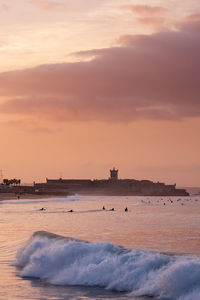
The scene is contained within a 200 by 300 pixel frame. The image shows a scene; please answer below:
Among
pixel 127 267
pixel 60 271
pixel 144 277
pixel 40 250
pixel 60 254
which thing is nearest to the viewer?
pixel 144 277

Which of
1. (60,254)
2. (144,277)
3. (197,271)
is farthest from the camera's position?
(60,254)

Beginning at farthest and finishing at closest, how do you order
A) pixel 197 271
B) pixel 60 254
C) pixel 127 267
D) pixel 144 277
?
pixel 60 254 → pixel 127 267 → pixel 144 277 → pixel 197 271

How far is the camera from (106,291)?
16.4 meters

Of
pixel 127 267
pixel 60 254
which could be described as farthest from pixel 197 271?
pixel 60 254

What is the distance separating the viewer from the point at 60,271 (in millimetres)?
19281

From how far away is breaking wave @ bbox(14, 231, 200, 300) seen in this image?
608 inches

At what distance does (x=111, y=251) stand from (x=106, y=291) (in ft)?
13.0

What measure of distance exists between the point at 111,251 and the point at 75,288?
358cm

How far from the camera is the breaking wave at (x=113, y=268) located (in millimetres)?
15445

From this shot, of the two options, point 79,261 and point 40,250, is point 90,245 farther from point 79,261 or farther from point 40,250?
point 40,250

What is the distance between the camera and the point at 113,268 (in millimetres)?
17984

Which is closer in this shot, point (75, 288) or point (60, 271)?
point (75, 288)

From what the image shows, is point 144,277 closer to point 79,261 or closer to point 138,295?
point 138,295

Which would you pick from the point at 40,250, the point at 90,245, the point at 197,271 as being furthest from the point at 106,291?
the point at 40,250
